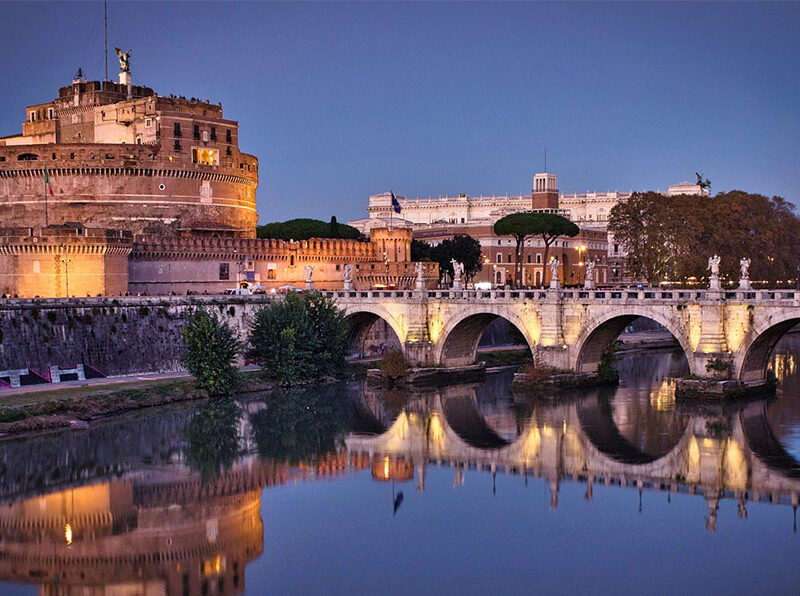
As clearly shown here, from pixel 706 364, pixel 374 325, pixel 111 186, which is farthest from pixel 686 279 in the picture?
pixel 111 186

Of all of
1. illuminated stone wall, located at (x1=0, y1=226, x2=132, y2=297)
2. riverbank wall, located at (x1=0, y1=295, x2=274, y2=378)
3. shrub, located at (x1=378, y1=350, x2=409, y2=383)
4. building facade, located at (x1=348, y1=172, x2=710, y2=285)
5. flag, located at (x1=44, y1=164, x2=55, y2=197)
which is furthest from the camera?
building facade, located at (x1=348, y1=172, x2=710, y2=285)

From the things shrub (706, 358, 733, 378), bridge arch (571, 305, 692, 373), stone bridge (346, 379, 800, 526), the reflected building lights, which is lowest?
stone bridge (346, 379, 800, 526)

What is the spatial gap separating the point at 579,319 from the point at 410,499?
18446 millimetres

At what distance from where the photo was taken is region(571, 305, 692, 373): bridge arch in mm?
46469

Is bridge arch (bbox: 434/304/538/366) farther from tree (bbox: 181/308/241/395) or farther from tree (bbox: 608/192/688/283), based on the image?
tree (bbox: 608/192/688/283)

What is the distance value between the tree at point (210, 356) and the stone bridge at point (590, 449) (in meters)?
6.86

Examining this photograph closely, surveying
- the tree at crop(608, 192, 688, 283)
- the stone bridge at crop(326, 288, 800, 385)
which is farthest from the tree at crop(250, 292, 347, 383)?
the tree at crop(608, 192, 688, 283)

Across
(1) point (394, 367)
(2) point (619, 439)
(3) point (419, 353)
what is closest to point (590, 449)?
(2) point (619, 439)

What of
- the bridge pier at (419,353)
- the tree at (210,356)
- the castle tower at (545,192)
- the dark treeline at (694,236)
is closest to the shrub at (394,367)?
the bridge pier at (419,353)

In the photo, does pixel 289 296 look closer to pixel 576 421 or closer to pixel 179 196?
pixel 576 421

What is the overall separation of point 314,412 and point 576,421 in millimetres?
11287

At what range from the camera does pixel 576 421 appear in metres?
43.7

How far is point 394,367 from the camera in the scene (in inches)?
2122

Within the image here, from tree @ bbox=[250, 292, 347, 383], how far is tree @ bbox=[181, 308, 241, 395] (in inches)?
124
